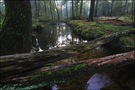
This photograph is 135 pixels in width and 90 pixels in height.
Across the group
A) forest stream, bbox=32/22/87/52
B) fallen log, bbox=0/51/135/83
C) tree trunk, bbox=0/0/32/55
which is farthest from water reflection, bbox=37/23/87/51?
fallen log, bbox=0/51/135/83

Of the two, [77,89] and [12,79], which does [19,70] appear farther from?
[77,89]

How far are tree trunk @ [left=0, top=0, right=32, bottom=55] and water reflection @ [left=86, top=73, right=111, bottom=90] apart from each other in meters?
2.10

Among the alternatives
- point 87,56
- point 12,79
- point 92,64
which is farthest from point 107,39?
point 12,79

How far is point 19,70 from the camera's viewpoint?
348cm

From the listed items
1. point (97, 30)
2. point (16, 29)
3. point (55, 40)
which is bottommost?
point (55, 40)

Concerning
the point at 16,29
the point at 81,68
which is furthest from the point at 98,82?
the point at 16,29

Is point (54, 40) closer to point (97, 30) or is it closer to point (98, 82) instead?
point (97, 30)

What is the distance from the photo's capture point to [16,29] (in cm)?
521

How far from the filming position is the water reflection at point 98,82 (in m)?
4.79

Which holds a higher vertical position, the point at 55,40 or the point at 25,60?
the point at 25,60

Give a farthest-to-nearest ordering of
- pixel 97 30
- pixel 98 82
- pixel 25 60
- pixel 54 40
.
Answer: pixel 54 40, pixel 97 30, pixel 98 82, pixel 25 60

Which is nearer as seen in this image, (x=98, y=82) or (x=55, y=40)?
(x=98, y=82)

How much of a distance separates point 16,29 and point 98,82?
111 inches

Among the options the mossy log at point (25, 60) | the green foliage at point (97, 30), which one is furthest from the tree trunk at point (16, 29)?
the green foliage at point (97, 30)
